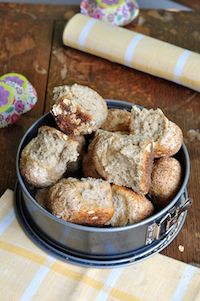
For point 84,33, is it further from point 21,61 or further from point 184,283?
point 184,283

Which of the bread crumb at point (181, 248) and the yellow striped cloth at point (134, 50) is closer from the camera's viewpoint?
the bread crumb at point (181, 248)

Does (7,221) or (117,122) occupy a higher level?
(117,122)

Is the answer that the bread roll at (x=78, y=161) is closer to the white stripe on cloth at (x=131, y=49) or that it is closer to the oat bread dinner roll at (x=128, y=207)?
the oat bread dinner roll at (x=128, y=207)

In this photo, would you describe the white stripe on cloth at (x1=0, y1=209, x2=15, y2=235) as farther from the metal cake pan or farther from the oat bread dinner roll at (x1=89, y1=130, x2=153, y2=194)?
the oat bread dinner roll at (x1=89, y1=130, x2=153, y2=194)

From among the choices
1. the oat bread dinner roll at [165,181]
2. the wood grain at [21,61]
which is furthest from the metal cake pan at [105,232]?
the wood grain at [21,61]

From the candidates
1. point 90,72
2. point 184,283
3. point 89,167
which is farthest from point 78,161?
point 90,72

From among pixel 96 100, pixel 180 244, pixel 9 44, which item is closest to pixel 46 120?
Answer: pixel 96 100
